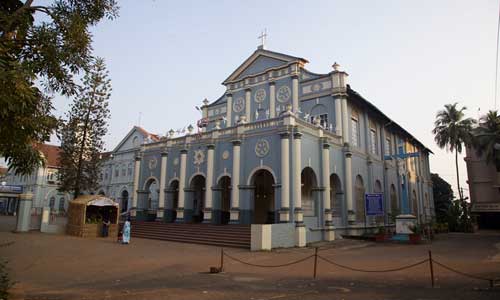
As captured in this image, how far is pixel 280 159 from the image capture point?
66.0 ft

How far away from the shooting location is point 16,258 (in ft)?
41.6

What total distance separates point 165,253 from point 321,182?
1034cm

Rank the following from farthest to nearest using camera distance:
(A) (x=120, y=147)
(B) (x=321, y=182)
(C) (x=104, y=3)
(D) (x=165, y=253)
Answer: (A) (x=120, y=147), (B) (x=321, y=182), (D) (x=165, y=253), (C) (x=104, y=3)

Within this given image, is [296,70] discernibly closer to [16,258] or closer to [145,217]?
[145,217]

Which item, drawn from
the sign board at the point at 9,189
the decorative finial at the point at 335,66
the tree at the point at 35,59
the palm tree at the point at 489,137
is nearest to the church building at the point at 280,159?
the decorative finial at the point at 335,66

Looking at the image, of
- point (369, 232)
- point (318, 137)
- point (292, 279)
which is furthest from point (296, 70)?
point (292, 279)

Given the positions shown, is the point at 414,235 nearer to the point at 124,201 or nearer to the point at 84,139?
the point at 84,139

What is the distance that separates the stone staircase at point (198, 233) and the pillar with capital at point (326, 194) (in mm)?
4699

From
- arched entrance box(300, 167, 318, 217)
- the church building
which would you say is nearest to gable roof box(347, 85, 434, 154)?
the church building

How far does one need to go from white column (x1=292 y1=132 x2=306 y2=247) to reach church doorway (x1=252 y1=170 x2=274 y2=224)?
6168 mm

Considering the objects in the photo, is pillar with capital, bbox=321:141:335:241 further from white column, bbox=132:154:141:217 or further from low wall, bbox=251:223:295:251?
white column, bbox=132:154:141:217

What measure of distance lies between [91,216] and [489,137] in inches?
1403

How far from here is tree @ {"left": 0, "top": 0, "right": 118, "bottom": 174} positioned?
6102mm

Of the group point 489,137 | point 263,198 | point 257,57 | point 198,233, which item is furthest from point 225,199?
point 489,137
